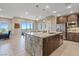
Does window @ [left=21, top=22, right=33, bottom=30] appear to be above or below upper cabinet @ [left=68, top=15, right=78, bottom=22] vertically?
below

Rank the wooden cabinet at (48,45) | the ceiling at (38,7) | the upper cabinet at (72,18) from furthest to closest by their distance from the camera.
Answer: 1. the upper cabinet at (72,18)
2. the ceiling at (38,7)
3. the wooden cabinet at (48,45)

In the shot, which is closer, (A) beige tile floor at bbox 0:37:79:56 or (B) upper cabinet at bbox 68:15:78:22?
(A) beige tile floor at bbox 0:37:79:56

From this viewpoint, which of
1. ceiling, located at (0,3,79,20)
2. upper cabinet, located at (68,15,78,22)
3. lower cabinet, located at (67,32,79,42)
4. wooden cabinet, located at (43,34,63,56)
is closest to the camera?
wooden cabinet, located at (43,34,63,56)

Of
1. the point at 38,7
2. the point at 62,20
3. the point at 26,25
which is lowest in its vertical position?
the point at 26,25

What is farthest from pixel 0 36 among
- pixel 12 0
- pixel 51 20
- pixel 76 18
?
pixel 12 0

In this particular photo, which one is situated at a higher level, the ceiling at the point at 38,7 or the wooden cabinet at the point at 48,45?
the ceiling at the point at 38,7

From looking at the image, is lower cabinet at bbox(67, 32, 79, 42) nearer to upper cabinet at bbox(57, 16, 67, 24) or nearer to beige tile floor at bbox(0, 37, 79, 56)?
upper cabinet at bbox(57, 16, 67, 24)

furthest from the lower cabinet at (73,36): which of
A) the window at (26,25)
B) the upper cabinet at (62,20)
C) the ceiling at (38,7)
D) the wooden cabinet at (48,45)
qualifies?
the window at (26,25)

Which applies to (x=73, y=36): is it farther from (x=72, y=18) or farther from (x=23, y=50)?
(x=23, y=50)

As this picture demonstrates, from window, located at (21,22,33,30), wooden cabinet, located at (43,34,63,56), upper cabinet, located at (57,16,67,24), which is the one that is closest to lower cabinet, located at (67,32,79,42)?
upper cabinet, located at (57,16,67,24)

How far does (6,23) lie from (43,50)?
9.76 metres

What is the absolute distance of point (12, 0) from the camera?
2609mm

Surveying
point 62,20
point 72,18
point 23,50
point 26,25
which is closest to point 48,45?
point 23,50

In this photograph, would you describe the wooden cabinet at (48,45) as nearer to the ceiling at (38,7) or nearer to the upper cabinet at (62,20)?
the ceiling at (38,7)
